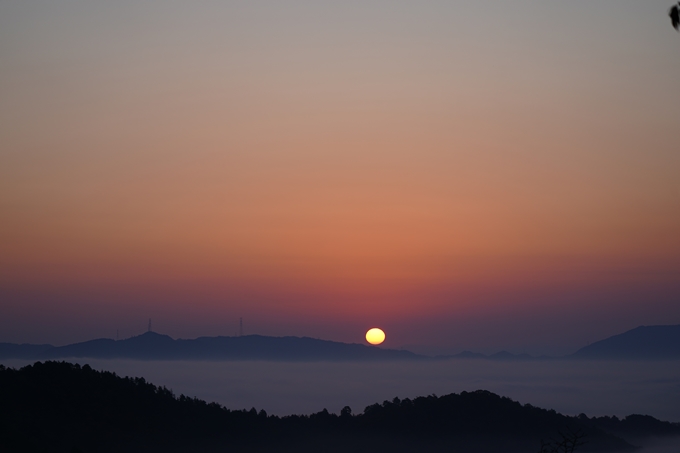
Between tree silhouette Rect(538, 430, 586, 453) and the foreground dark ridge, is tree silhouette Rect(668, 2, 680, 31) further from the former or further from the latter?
the foreground dark ridge

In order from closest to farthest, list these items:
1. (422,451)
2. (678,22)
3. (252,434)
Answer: (678,22), (252,434), (422,451)

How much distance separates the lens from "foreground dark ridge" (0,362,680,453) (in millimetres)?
91062

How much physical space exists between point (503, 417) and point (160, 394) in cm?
7336

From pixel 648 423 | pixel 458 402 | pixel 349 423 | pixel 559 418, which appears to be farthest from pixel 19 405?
pixel 648 423

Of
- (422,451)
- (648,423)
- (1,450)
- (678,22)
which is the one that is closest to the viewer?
(678,22)

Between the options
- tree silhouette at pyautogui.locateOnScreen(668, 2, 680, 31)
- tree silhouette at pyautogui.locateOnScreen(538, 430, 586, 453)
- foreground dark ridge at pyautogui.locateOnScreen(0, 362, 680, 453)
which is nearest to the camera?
tree silhouette at pyautogui.locateOnScreen(668, 2, 680, 31)

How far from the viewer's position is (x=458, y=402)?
491 feet

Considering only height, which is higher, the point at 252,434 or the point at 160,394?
the point at 160,394

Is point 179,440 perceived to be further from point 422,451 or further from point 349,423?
point 422,451

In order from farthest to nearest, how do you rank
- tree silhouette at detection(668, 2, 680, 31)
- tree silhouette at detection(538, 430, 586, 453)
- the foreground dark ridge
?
the foreground dark ridge, tree silhouette at detection(538, 430, 586, 453), tree silhouette at detection(668, 2, 680, 31)

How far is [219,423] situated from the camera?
382 ft

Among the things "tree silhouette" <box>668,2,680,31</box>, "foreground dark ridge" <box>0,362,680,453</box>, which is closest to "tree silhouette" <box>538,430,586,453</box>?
"tree silhouette" <box>668,2,680,31</box>

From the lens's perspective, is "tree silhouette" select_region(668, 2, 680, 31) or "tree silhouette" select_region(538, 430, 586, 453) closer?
"tree silhouette" select_region(668, 2, 680, 31)

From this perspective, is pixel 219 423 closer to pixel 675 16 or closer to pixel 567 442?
pixel 567 442
